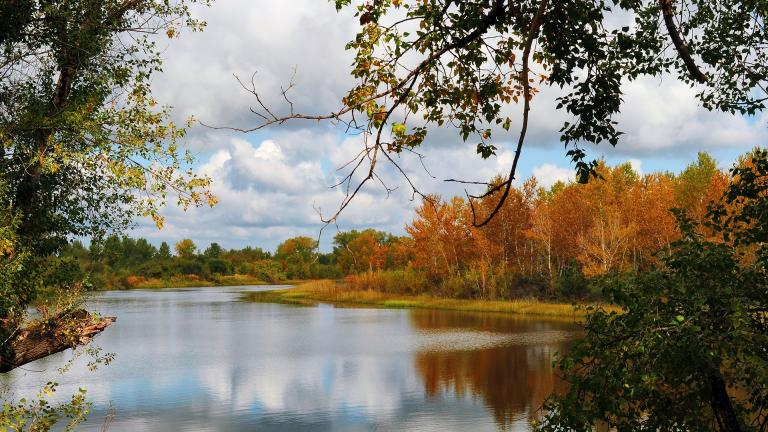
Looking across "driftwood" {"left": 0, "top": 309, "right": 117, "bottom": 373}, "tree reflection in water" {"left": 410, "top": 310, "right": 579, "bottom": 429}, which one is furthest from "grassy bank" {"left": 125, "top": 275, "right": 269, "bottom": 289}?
"driftwood" {"left": 0, "top": 309, "right": 117, "bottom": 373}

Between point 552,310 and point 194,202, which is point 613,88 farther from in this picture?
point 552,310

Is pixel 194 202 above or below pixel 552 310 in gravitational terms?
above

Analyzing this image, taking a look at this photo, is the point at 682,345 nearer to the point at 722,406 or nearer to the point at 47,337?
the point at 722,406

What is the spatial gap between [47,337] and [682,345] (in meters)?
9.80

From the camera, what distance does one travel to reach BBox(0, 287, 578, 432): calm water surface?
17375 mm

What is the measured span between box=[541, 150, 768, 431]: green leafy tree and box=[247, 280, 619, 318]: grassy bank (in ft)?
85.2

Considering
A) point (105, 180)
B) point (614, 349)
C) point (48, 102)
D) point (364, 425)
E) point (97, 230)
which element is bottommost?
point (364, 425)

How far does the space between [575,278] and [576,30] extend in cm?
3881

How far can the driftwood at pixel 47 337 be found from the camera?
10758 millimetres

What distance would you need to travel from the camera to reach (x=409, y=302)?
51000 mm

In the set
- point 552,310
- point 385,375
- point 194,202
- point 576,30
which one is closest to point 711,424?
point 576,30

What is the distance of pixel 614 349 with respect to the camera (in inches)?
247

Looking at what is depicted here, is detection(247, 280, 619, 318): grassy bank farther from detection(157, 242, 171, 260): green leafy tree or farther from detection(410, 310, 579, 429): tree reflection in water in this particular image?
detection(157, 242, 171, 260): green leafy tree

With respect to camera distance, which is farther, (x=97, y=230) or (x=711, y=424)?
(x=97, y=230)
